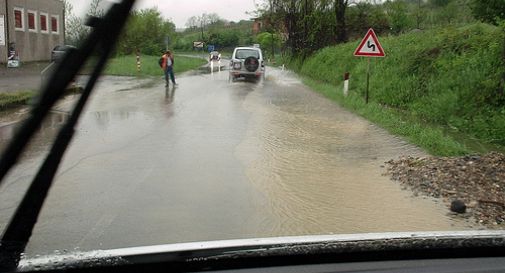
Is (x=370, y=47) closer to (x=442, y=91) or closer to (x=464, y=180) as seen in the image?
(x=442, y=91)

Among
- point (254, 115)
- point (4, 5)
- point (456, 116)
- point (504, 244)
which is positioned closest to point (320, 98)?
point (254, 115)

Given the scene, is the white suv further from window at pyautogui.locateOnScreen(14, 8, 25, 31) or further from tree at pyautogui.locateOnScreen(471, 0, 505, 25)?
tree at pyautogui.locateOnScreen(471, 0, 505, 25)

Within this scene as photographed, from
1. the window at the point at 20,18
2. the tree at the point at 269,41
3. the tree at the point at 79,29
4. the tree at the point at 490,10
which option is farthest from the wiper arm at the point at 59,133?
the tree at the point at 269,41

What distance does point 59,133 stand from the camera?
5.38ft

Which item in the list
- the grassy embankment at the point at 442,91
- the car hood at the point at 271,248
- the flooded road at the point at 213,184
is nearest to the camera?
the car hood at the point at 271,248

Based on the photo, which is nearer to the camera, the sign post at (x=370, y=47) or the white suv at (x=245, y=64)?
the sign post at (x=370, y=47)

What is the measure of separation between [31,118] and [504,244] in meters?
1.73

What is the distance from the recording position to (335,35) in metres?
38.0

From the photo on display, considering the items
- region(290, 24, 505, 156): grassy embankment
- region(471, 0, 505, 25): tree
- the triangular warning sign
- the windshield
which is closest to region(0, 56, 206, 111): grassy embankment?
the windshield

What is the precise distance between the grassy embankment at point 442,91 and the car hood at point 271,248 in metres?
7.08

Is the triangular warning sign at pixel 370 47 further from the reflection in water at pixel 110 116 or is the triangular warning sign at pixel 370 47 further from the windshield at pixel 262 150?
the reflection in water at pixel 110 116

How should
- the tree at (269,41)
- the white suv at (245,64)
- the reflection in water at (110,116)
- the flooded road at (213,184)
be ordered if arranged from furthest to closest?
the tree at (269,41), the white suv at (245,64), the reflection in water at (110,116), the flooded road at (213,184)

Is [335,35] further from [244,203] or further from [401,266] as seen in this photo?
[401,266]

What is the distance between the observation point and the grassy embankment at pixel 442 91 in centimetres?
1092
